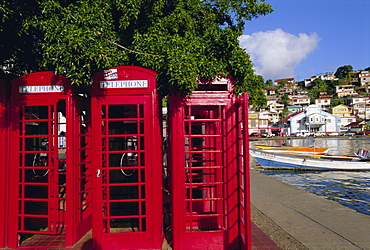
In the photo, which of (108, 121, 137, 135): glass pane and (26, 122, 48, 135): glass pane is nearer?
(108, 121, 137, 135): glass pane

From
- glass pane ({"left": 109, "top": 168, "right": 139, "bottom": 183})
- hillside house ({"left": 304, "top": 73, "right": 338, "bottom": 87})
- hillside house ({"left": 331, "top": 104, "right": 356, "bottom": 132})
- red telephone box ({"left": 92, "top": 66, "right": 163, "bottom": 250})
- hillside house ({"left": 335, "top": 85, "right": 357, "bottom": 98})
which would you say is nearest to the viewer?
red telephone box ({"left": 92, "top": 66, "right": 163, "bottom": 250})

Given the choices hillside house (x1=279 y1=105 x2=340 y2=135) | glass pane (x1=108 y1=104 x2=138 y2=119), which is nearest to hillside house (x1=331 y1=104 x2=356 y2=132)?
hillside house (x1=279 y1=105 x2=340 y2=135)

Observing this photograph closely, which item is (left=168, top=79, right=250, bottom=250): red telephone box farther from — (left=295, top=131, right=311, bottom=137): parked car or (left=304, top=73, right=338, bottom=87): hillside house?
(left=304, top=73, right=338, bottom=87): hillside house

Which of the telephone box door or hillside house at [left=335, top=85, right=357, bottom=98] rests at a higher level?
Answer: hillside house at [left=335, top=85, right=357, bottom=98]

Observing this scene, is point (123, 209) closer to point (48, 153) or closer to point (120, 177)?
point (120, 177)

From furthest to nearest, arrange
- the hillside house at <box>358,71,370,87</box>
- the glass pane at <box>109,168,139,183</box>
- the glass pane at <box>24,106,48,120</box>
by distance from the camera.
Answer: the hillside house at <box>358,71,370,87</box>
the glass pane at <box>24,106,48,120</box>
the glass pane at <box>109,168,139,183</box>

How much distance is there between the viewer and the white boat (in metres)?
17.2

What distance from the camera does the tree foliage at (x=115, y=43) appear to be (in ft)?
13.7

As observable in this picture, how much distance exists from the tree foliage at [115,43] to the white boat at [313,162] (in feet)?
51.3

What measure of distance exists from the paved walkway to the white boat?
33.1 ft

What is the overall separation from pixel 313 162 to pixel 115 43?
1736 centimetres

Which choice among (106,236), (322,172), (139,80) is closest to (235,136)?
(139,80)

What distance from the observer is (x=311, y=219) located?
248 inches

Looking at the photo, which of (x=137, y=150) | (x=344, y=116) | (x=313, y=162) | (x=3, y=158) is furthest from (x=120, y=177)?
(x=344, y=116)
